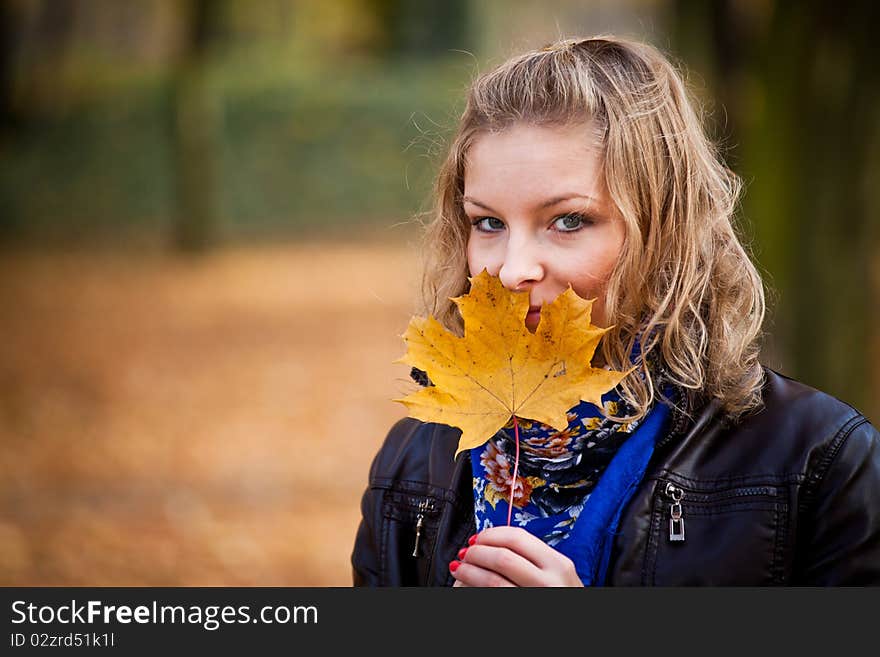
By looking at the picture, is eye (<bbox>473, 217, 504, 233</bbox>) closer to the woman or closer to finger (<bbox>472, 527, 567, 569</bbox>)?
the woman

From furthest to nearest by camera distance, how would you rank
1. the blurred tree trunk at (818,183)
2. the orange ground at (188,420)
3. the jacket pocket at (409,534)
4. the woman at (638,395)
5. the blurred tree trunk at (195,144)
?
1. the blurred tree trunk at (195,144)
2. the orange ground at (188,420)
3. the blurred tree trunk at (818,183)
4. the jacket pocket at (409,534)
5. the woman at (638,395)

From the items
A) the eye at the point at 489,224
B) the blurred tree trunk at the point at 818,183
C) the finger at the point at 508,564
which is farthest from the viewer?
the blurred tree trunk at the point at 818,183

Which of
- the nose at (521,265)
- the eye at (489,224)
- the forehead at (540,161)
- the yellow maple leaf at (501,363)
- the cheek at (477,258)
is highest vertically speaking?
the forehead at (540,161)

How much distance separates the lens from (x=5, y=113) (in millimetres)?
18625

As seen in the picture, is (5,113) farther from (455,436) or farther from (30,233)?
(455,436)

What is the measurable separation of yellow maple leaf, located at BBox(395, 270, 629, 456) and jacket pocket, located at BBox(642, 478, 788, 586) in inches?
10.1

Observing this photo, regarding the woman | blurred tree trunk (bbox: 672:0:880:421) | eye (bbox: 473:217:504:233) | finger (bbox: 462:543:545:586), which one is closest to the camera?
finger (bbox: 462:543:545:586)

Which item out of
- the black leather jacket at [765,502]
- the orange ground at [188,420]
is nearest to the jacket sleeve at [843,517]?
the black leather jacket at [765,502]

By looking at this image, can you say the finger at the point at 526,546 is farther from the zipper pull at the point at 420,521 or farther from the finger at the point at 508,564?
the zipper pull at the point at 420,521

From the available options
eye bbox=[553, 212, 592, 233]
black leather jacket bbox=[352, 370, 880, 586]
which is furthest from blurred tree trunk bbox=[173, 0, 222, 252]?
black leather jacket bbox=[352, 370, 880, 586]

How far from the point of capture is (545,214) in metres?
1.75

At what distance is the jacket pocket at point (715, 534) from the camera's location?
67.3 inches

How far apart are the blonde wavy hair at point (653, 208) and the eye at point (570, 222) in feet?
0.23

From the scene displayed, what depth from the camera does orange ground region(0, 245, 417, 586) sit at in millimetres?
5664
